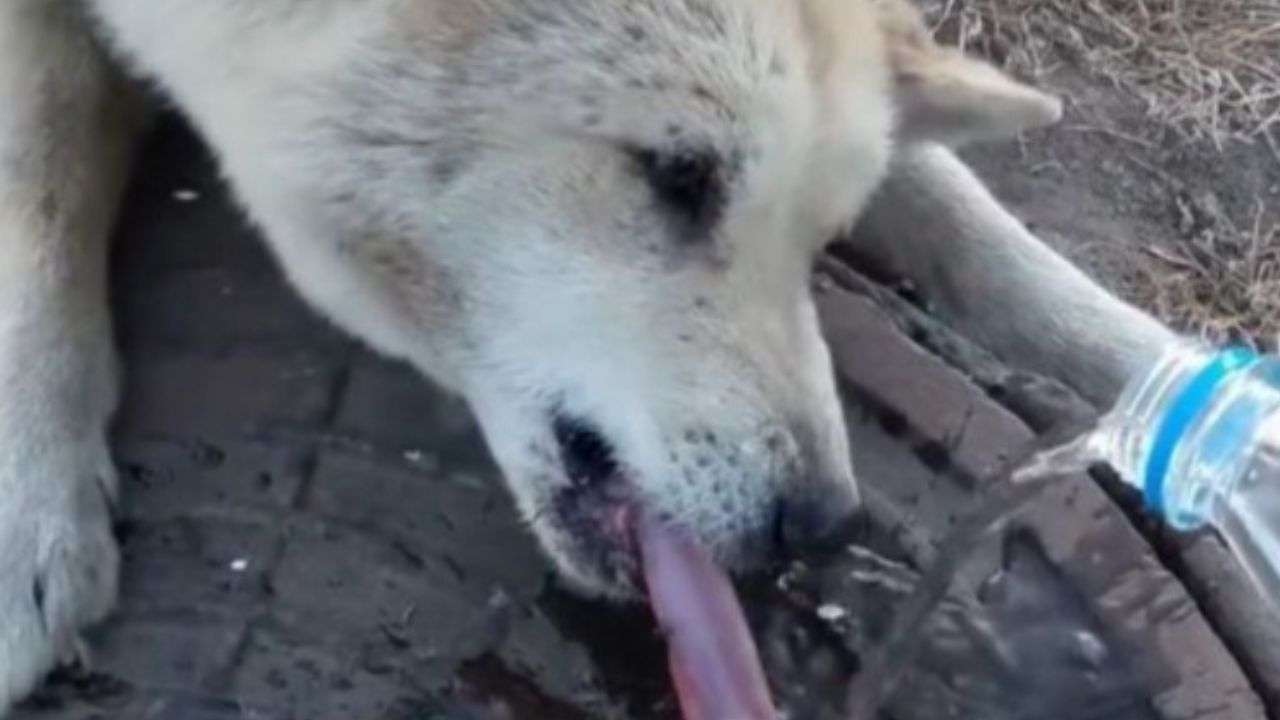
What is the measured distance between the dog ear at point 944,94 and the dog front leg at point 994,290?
0.21 meters

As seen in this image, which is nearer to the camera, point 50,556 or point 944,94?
point 50,556

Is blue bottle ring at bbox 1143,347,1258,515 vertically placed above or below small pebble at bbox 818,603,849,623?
above

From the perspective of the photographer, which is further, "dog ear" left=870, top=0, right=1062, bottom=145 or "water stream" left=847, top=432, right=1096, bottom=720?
"dog ear" left=870, top=0, right=1062, bottom=145

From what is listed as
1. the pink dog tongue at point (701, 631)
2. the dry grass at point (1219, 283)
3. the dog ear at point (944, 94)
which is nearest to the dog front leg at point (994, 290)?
the dog ear at point (944, 94)

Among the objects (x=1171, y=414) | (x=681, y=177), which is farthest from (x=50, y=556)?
(x=1171, y=414)

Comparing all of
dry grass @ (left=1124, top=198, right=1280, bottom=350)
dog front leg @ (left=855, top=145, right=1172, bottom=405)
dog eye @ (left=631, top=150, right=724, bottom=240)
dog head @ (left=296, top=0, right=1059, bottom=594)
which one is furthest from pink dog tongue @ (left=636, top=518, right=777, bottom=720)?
dry grass @ (left=1124, top=198, right=1280, bottom=350)

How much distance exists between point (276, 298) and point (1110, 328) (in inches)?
35.0

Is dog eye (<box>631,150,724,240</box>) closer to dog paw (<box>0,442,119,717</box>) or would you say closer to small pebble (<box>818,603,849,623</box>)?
small pebble (<box>818,603,849,623</box>)

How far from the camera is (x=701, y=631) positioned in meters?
2.46

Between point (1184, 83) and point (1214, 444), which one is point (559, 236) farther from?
point (1184, 83)

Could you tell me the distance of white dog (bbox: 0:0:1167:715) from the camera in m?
2.51

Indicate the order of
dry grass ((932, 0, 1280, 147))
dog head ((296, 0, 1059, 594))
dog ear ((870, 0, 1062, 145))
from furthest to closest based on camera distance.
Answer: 1. dry grass ((932, 0, 1280, 147))
2. dog ear ((870, 0, 1062, 145))
3. dog head ((296, 0, 1059, 594))

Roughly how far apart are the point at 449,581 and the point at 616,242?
0.98ft

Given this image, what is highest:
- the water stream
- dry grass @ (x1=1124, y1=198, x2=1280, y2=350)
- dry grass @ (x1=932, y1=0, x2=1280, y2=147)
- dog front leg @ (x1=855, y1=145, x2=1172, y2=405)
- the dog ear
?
the dog ear
